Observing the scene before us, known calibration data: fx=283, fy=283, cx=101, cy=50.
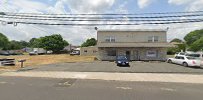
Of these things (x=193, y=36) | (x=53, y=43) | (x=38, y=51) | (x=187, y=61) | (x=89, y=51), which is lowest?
(x=187, y=61)

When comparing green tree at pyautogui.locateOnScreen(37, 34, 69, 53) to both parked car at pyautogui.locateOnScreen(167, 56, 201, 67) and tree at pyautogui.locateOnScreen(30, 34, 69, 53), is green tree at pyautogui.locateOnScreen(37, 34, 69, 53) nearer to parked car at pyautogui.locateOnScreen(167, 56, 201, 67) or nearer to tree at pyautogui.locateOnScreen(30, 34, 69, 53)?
tree at pyautogui.locateOnScreen(30, 34, 69, 53)

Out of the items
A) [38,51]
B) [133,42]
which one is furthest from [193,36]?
[133,42]

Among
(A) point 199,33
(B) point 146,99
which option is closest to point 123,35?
(B) point 146,99

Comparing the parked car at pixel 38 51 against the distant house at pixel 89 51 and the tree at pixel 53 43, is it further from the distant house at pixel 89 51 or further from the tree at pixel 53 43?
the distant house at pixel 89 51

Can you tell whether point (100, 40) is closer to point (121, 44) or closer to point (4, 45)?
point (121, 44)

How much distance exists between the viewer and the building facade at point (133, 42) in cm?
4934

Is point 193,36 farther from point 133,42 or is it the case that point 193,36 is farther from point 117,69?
point 117,69

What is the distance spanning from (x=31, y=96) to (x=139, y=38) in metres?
38.9

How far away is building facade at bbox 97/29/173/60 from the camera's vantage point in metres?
49.3

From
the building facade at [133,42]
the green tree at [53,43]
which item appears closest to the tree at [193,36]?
the green tree at [53,43]

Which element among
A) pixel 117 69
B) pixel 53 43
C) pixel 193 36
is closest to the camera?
pixel 117 69

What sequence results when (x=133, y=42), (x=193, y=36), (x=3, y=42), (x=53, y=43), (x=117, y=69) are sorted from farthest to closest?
(x=193, y=36) → (x=3, y=42) → (x=53, y=43) → (x=133, y=42) → (x=117, y=69)

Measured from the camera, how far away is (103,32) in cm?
5025

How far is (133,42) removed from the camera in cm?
4978
